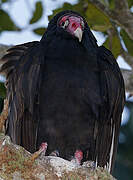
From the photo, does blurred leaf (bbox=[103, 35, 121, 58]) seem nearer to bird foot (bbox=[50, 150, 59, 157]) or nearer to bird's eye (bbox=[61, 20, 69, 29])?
bird's eye (bbox=[61, 20, 69, 29])

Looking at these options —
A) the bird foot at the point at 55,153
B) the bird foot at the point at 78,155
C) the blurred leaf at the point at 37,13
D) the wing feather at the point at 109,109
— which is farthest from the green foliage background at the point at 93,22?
the bird foot at the point at 78,155

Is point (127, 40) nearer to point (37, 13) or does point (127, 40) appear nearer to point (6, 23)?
point (37, 13)

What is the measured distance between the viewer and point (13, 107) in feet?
14.9

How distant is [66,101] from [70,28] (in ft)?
3.24

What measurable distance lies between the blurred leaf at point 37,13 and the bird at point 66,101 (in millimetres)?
1249

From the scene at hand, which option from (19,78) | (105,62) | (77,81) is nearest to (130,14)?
(105,62)

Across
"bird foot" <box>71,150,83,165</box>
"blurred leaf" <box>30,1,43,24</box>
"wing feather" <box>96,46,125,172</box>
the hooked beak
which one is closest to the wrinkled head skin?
the hooked beak

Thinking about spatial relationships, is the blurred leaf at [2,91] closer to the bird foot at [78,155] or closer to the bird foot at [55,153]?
the bird foot at [55,153]

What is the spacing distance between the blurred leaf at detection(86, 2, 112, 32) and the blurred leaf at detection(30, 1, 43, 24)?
2.52 feet

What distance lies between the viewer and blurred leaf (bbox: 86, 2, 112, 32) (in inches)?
210

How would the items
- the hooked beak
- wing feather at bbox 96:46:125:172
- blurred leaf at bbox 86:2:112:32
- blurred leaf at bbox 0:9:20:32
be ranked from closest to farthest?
wing feather at bbox 96:46:125:172, the hooked beak, blurred leaf at bbox 86:2:112:32, blurred leaf at bbox 0:9:20:32

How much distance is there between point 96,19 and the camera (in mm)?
5477

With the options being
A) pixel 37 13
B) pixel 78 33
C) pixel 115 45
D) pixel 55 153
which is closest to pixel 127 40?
pixel 115 45

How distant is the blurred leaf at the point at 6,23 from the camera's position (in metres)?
5.86
